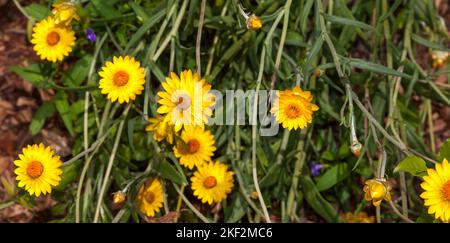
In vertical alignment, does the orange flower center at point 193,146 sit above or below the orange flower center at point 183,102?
above

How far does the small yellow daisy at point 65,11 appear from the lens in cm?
196

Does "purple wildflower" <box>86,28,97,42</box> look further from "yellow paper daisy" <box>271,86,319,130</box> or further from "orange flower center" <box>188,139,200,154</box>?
"yellow paper daisy" <box>271,86,319,130</box>

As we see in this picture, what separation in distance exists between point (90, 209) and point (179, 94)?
24.3 inches

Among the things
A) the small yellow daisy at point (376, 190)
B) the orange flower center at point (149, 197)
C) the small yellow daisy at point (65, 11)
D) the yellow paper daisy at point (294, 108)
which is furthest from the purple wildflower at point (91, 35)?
the small yellow daisy at point (376, 190)

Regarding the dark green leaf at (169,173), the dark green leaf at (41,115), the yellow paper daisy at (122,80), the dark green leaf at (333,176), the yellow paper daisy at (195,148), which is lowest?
the dark green leaf at (169,173)

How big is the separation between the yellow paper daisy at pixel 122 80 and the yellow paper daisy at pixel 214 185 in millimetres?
→ 381

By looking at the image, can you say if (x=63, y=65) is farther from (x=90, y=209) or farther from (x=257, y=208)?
(x=257, y=208)

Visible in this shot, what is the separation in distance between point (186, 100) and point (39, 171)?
0.51 metres

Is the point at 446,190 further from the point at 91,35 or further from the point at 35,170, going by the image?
the point at 91,35

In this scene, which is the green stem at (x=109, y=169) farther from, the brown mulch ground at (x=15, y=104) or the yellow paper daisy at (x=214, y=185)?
the brown mulch ground at (x=15, y=104)

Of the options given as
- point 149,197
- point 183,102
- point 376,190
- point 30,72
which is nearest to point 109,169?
point 149,197

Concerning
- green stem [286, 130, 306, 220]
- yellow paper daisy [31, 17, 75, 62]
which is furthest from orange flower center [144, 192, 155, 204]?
yellow paper daisy [31, 17, 75, 62]
